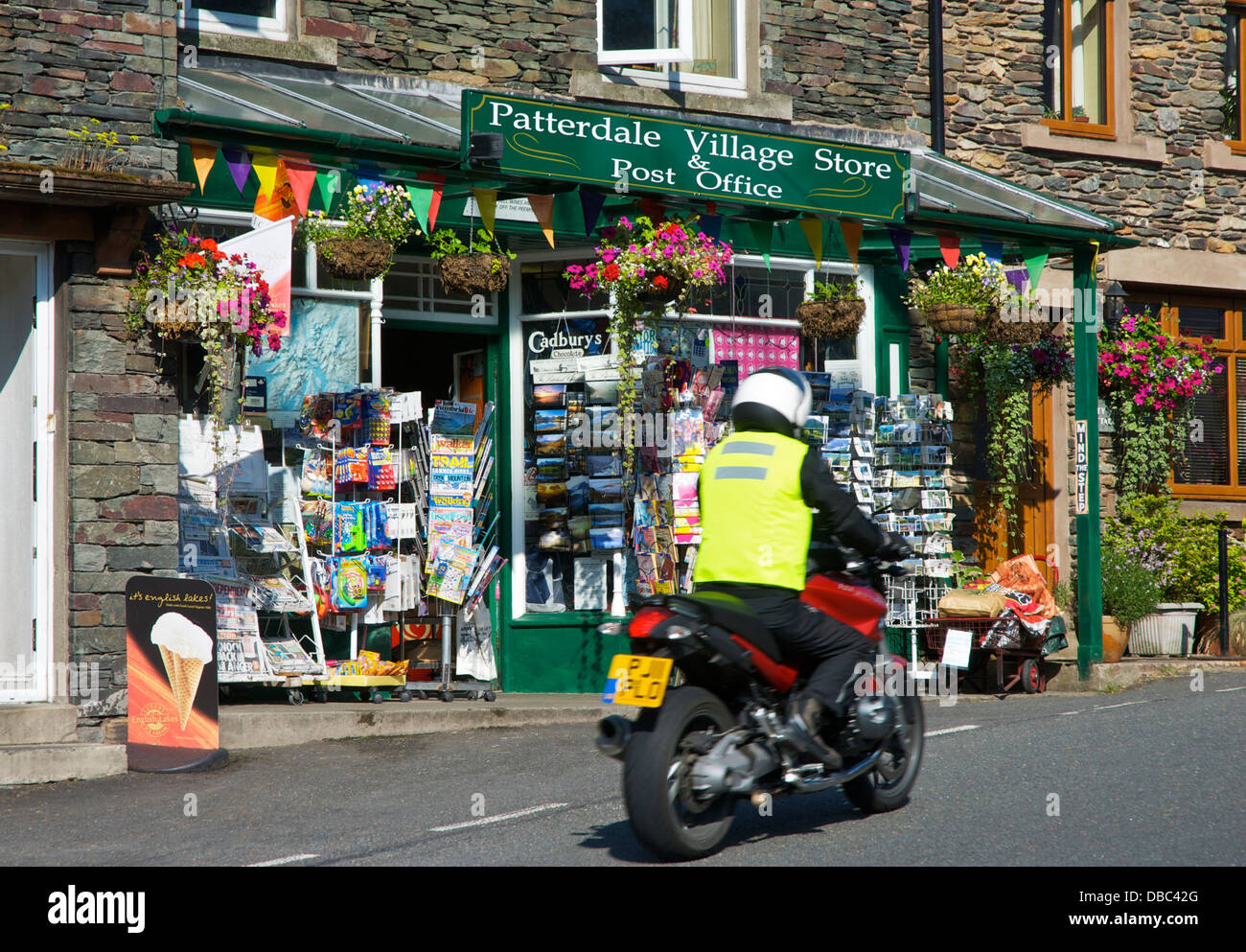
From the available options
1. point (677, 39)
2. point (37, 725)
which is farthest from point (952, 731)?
point (677, 39)

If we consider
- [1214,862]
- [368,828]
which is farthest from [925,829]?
[368,828]

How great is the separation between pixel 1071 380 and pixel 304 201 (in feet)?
25.9

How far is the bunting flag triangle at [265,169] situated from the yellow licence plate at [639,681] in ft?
16.4

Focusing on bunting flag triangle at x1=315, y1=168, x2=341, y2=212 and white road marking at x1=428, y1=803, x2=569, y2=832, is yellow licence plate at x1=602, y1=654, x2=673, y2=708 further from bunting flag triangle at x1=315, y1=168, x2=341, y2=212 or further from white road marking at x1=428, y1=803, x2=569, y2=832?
bunting flag triangle at x1=315, y1=168, x2=341, y2=212

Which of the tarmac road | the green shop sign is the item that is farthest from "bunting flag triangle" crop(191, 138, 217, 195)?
the tarmac road

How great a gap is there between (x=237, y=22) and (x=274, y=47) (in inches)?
16.3

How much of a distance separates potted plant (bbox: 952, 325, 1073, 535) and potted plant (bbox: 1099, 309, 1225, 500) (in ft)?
2.48

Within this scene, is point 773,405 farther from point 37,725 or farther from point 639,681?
point 37,725

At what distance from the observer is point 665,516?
11438 mm

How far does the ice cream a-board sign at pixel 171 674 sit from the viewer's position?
852 centimetres

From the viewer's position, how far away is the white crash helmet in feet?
20.0

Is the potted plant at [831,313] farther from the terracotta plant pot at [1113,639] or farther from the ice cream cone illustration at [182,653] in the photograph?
the ice cream cone illustration at [182,653]

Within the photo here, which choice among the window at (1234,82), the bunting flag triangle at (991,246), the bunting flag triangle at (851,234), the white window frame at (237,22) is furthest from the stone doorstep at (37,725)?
the window at (1234,82)
